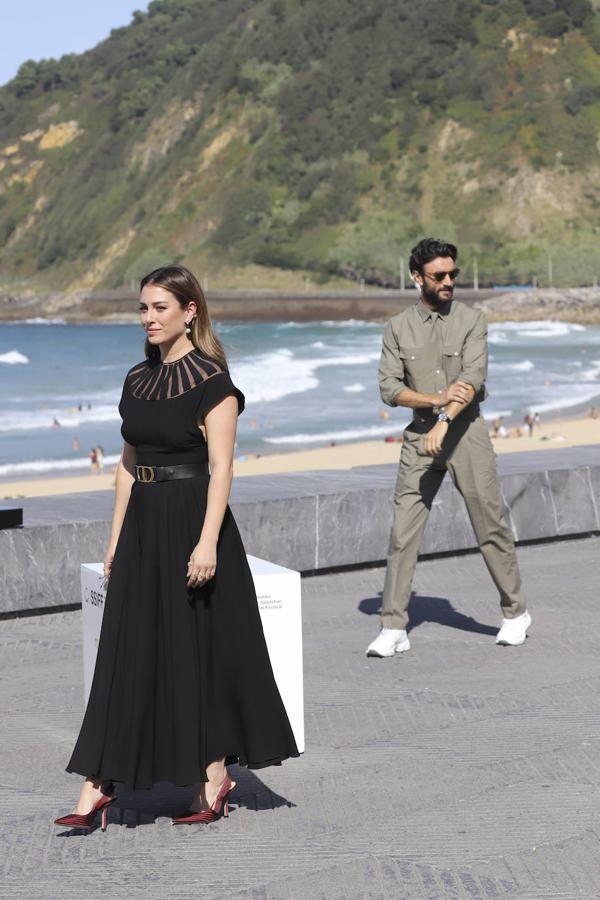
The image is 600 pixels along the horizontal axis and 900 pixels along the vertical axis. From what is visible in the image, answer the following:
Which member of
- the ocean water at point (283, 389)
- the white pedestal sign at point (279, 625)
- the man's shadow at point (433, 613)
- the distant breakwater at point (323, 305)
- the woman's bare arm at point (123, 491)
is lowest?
the distant breakwater at point (323, 305)

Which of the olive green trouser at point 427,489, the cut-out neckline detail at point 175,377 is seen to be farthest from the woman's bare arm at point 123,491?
the olive green trouser at point 427,489

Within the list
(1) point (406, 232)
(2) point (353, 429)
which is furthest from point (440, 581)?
(1) point (406, 232)

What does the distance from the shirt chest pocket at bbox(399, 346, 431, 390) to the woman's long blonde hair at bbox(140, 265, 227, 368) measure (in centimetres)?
231

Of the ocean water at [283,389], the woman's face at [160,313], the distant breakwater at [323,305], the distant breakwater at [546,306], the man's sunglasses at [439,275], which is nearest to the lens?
the woman's face at [160,313]

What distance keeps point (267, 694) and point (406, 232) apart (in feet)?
435

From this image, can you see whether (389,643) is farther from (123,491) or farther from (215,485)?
(215,485)

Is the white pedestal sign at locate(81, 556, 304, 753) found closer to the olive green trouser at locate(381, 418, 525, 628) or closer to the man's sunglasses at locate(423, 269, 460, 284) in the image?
the olive green trouser at locate(381, 418, 525, 628)


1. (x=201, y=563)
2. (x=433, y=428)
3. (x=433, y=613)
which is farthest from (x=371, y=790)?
(x=433, y=613)

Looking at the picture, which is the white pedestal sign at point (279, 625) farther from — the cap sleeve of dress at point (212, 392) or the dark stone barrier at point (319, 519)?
the dark stone barrier at point (319, 519)

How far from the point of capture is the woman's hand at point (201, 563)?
4145 millimetres

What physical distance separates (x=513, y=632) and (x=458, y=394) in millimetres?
1164

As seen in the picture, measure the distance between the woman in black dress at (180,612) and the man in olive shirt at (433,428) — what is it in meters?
2.24

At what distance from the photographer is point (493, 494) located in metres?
6.69

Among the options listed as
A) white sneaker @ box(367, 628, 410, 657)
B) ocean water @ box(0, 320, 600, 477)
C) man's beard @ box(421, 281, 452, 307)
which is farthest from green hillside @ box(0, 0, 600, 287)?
white sneaker @ box(367, 628, 410, 657)
